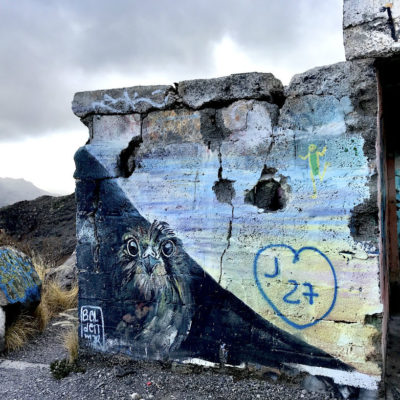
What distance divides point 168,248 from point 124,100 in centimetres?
127

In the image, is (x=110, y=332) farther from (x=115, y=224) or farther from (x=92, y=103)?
(x=92, y=103)

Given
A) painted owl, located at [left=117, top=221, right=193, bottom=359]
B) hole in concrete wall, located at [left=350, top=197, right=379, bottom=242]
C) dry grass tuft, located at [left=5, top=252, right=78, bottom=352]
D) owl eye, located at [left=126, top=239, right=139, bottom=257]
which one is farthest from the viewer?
dry grass tuft, located at [left=5, top=252, right=78, bottom=352]

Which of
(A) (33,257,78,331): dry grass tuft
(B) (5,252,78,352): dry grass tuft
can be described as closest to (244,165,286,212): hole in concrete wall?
(B) (5,252,78,352): dry grass tuft

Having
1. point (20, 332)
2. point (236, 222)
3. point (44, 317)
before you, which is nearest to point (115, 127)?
point (236, 222)

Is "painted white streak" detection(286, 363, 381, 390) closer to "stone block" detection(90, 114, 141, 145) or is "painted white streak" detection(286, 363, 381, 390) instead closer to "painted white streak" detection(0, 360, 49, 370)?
"stone block" detection(90, 114, 141, 145)

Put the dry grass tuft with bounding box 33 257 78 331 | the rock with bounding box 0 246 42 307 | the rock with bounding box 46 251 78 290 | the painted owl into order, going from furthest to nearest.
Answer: the rock with bounding box 46 251 78 290, the dry grass tuft with bounding box 33 257 78 331, the rock with bounding box 0 246 42 307, the painted owl

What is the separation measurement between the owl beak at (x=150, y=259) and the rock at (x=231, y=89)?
1188mm

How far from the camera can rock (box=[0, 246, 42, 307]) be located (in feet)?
14.5

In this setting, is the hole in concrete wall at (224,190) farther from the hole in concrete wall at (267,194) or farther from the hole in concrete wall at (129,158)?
the hole in concrete wall at (129,158)

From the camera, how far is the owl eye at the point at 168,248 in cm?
323

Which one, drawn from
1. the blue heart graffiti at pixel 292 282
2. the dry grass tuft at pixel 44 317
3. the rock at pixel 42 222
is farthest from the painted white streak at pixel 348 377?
the rock at pixel 42 222

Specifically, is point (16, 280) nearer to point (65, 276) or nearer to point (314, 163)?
point (65, 276)

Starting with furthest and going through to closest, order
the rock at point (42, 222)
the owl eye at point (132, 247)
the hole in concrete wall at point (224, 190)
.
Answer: the rock at point (42, 222) → the owl eye at point (132, 247) → the hole in concrete wall at point (224, 190)

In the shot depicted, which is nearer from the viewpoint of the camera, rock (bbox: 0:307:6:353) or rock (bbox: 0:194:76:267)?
rock (bbox: 0:307:6:353)
